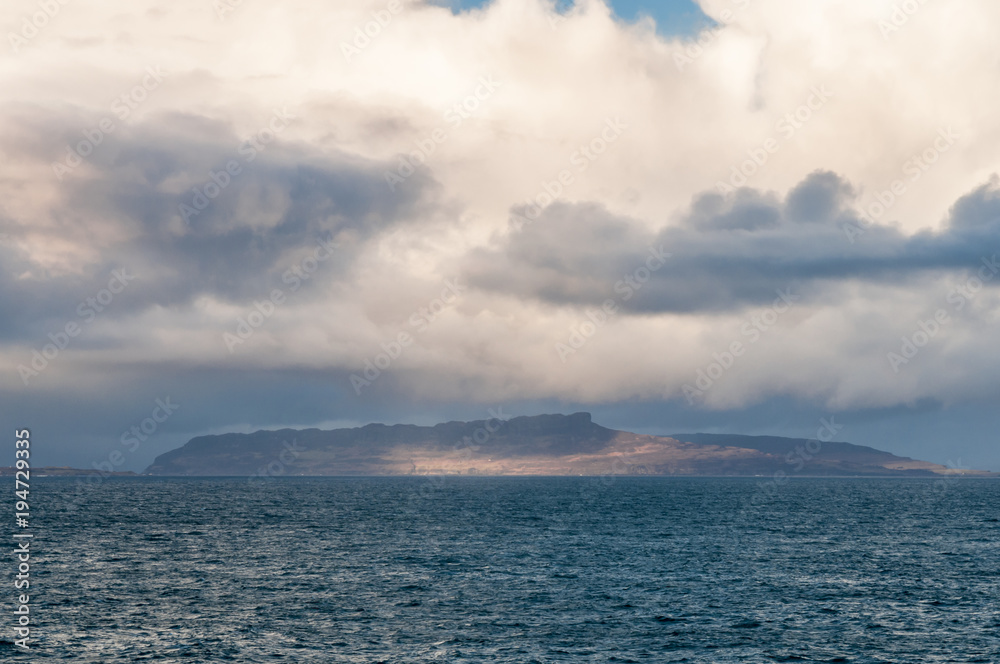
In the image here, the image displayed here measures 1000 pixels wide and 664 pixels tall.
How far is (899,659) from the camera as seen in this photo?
200ft

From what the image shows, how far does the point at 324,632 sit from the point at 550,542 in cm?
6698

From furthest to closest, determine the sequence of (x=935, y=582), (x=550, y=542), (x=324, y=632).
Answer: (x=550, y=542) → (x=935, y=582) → (x=324, y=632)

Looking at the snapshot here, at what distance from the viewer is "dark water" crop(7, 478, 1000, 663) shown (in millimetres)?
63500

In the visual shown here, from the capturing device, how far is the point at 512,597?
82.5 m

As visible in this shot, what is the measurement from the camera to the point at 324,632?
223 feet

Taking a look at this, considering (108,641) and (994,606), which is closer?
(108,641)

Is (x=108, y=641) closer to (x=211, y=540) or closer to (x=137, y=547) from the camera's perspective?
(x=137, y=547)

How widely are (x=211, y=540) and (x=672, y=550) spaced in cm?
6970

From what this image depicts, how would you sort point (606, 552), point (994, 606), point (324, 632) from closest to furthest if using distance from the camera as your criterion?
point (324, 632), point (994, 606), point (606, 552)

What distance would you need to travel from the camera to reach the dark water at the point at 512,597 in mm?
63500

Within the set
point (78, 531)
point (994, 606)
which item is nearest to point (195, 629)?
point (994, 606)

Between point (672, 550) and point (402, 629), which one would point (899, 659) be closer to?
point (402, 629)

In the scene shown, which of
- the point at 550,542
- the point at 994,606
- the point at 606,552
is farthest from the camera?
the point at 550,542

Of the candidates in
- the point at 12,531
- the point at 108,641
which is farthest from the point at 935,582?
the point at 12,531
